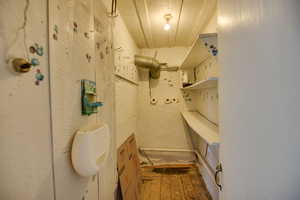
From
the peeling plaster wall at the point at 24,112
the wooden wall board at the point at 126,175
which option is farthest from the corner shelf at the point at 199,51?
the wooden wall board at the point at 126,175

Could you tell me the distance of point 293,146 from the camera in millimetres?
387

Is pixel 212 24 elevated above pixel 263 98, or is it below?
above

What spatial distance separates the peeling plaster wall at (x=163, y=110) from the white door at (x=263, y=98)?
7.76 feet

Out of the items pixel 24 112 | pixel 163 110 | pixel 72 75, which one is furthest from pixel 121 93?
pixel 163 110

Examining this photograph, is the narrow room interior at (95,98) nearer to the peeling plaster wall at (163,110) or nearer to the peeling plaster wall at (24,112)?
the peeling plaster wall at (24,112)

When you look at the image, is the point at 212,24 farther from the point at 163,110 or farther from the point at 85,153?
the point at 85,153

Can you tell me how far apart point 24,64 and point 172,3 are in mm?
1753

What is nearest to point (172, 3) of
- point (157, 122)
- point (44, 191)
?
point (44, 191)

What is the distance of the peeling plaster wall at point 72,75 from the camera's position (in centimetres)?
68

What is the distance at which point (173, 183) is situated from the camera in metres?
2.34

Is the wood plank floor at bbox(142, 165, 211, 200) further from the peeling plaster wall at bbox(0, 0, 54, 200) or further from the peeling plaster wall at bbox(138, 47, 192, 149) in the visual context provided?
the peeling plaster wall at bbox(0, 0, 54, 200)

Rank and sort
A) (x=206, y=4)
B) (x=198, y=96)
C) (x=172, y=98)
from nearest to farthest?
(x=206, y=4) → (x=198, y=96) → (x=172, y=98)

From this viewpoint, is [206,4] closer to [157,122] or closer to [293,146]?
[293,146]

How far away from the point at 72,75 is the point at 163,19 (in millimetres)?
1761
